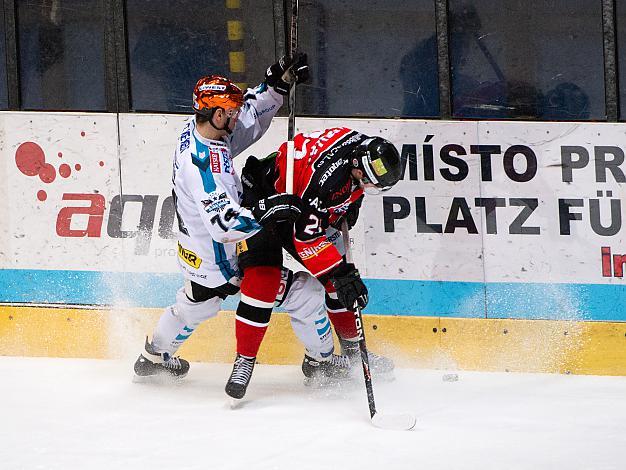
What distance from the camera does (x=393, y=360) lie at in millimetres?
4512

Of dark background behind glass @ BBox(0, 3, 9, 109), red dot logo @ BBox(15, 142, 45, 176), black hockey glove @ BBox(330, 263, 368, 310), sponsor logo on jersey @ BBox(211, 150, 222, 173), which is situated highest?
dark background behind glass @ BBox(0, 3, 9, 109)

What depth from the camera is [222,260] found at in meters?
4.04

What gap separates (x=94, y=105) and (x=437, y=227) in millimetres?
1626

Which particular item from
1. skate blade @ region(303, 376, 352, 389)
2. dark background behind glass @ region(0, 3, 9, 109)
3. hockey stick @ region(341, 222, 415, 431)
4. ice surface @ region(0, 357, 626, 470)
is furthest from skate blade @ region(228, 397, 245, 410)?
dark background behind glass @ region(0, 3, 9, 109)

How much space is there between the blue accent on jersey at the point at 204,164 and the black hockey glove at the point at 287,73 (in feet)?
1.56

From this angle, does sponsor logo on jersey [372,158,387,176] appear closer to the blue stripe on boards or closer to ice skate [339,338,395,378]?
the blue stripe on boards

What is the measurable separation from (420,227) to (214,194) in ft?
3.58

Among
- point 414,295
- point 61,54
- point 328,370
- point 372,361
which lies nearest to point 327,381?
point 328,370

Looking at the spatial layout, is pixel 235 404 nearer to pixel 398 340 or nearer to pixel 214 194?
pixel 214 194

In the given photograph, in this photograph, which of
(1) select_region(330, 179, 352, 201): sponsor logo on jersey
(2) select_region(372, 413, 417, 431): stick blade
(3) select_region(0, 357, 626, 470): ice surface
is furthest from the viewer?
(1) select_region(330, 179, 352, 201): sponsor logo on jersey

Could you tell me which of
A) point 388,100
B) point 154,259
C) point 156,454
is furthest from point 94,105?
point 156,454

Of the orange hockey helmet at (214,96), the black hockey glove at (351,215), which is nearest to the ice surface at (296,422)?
the black hockey glove at (351,215)

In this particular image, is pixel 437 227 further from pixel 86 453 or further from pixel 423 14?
pixel 86 453

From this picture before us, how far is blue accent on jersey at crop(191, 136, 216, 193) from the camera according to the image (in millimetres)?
3805
